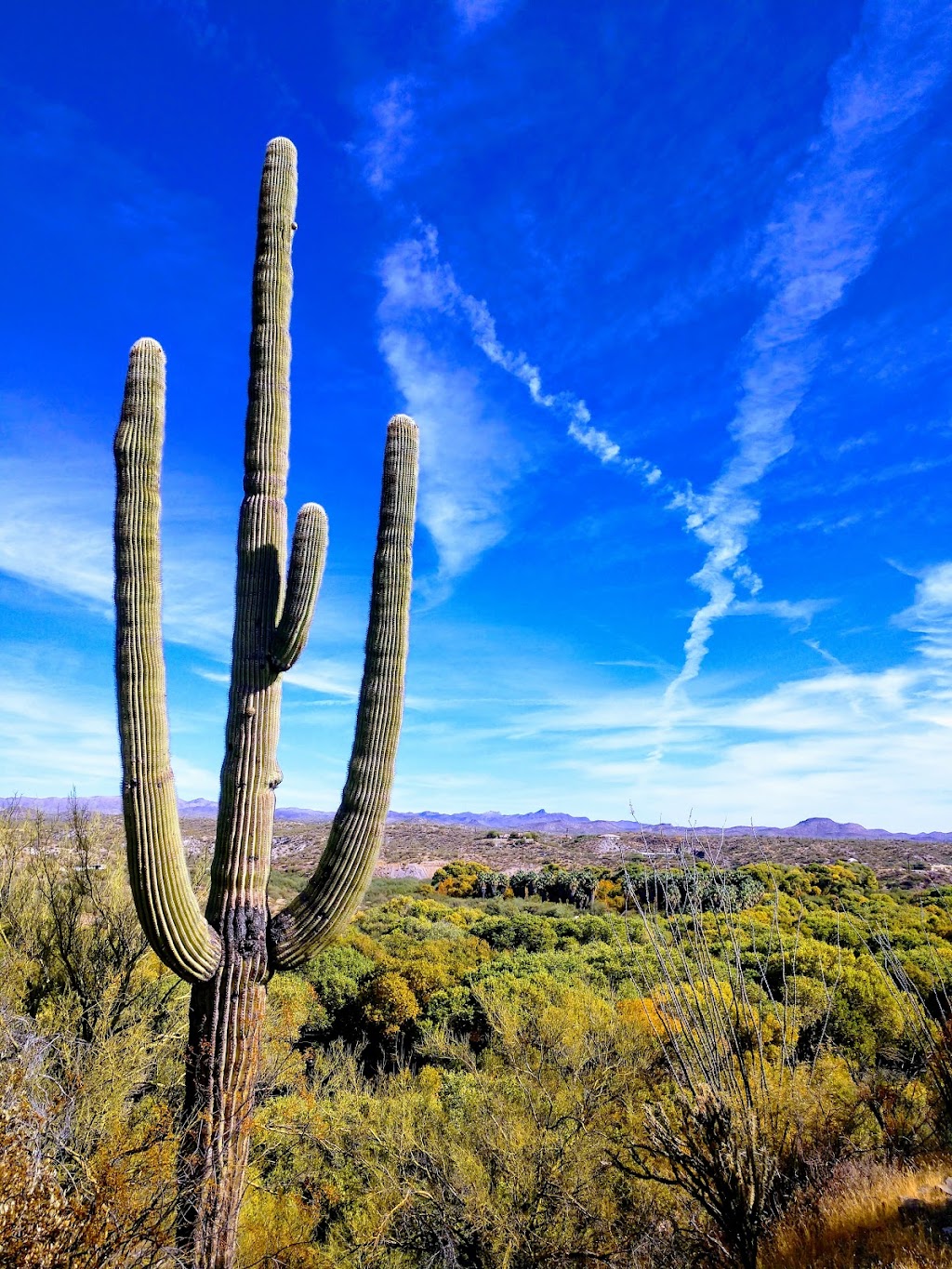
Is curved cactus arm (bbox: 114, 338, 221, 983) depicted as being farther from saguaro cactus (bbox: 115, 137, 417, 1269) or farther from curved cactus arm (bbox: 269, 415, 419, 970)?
curved cactus arm (bbox: 269, 415, 419, 970)

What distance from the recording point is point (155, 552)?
4367 mm

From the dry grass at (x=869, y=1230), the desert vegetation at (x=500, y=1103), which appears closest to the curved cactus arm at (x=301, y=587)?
the desert vegetation at (x=500, y=1103)

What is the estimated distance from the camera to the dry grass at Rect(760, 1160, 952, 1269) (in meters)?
4.25

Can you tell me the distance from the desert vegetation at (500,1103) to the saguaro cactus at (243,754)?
326 mm

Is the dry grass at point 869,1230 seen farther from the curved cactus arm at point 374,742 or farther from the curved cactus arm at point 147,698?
the curved cactus arm at point 147,698

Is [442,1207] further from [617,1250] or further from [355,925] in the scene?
[355,925]

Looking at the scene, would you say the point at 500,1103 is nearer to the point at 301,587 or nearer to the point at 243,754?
the point at 243,754

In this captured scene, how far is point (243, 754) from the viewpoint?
443cm

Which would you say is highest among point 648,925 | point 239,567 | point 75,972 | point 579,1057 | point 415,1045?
point 239,567

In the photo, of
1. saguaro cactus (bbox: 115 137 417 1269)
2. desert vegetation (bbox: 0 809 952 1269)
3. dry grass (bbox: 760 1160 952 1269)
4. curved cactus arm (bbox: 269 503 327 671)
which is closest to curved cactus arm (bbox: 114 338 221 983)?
saguaro cactus (bbox: 115 137 417 1269)

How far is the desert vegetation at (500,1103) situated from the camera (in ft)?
12.5

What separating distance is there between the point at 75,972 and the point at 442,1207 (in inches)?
245

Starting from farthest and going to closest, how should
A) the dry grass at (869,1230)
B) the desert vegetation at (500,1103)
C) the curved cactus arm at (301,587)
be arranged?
the curved cactus arm at (301,587) < the dry grass at (869,1230) < the desert vegetation at (500,1103)

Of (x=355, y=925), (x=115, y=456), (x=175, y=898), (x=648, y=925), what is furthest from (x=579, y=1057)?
(x=355, y=925)
